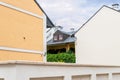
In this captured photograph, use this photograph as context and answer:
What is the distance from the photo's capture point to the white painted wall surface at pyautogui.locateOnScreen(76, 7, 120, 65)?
20.5m

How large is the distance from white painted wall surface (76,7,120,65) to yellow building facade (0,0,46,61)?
30.2 ft

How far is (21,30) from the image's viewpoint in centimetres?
1048

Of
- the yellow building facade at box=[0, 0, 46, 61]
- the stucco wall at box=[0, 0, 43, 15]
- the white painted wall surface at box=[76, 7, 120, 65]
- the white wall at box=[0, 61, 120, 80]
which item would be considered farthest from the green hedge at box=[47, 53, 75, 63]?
the white wall at box=[0, 61, 120, 80]

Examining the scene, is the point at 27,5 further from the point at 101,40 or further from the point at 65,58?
the point at 65,58

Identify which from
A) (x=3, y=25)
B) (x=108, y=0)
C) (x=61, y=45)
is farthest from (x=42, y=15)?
(x=61, y=45)

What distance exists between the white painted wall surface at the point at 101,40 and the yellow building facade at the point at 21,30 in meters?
9.22

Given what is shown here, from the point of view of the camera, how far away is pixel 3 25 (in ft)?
30.8

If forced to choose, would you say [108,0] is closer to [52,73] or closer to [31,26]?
[31,26]

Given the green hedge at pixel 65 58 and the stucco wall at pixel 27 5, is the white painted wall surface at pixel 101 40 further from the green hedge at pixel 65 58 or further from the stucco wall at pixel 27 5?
the stucco wall at pixel 27 5

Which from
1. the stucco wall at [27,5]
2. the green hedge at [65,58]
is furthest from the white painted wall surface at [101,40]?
the stucco wall at [27,5]

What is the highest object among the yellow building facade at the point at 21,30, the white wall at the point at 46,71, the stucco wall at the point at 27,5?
the stucco wall at the point at 27,5

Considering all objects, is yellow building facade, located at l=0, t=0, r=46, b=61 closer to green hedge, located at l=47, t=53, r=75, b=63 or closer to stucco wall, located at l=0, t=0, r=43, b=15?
stucco wall, located at l=0, t=0, r=43, b=15

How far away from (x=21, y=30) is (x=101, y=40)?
41.8 feet

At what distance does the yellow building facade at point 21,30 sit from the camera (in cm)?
949
